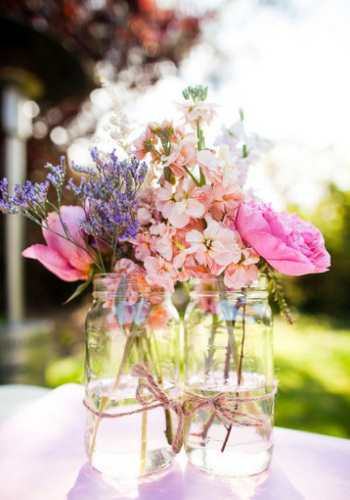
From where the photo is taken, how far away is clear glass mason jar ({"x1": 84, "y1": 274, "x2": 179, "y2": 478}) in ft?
2.60

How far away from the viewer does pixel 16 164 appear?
108 inches

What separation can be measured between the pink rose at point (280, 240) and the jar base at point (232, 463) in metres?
0.36

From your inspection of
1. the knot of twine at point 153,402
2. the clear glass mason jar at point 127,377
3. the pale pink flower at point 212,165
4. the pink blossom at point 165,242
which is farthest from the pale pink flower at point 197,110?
the knot of twine at point 153,402

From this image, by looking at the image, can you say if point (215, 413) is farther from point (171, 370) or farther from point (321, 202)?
point (321, 202)

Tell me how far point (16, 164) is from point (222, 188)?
7.81 ft

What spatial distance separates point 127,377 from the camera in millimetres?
822

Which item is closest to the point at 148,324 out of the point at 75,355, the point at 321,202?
the point at 75,355

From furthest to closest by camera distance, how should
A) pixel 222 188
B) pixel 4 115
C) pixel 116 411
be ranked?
1. pixel 4 115
2. pixel 116 411
3. pixel 222 188

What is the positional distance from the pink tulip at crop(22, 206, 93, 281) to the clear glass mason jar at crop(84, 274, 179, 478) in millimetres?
63

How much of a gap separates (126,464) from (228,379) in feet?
0.81

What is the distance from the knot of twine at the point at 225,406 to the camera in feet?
2.45

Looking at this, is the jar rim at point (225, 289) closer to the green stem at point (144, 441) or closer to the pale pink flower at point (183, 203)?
the pale pink flower at point (183, 203)

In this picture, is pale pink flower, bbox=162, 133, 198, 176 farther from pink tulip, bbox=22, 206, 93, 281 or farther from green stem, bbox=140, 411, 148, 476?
green stem, bbox=140, 411, 148, 476

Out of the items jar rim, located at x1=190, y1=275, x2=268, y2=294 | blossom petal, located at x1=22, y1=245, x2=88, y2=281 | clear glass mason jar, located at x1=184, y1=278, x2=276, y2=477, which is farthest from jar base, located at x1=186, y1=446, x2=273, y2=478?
blossom petal, located at x1=22, y1=245, x2=88, y2=281
